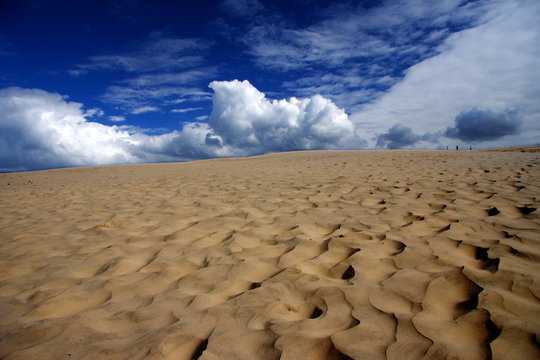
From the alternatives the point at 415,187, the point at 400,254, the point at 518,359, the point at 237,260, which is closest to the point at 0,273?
the point at 237,260

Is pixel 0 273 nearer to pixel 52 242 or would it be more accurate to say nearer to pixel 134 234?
pixel 52 242

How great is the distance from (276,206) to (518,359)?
3.58 metres

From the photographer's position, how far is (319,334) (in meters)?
1.68

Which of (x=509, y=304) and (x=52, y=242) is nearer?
Result: (x=509, y=304)

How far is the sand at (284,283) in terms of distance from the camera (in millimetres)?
1631

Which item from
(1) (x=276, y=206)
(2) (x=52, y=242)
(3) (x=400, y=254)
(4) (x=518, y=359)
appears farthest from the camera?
(1) (x=276, y=206)

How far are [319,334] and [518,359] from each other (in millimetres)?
970

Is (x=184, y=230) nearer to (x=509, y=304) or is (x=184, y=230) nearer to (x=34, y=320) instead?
(x=34, y=320)

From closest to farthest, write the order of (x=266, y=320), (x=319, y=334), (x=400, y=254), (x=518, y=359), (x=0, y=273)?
(x=518, y=359) → (x=319, y=334) → (x=266, y=320) → (x=400, y=254) → (x=0, y=273)

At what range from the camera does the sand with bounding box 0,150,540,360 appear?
1.63 meters

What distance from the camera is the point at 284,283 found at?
2277 mm


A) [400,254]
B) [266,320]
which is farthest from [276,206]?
[266,320]

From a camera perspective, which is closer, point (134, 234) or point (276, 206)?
point (134, 234)

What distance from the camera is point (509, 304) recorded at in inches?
70.0
